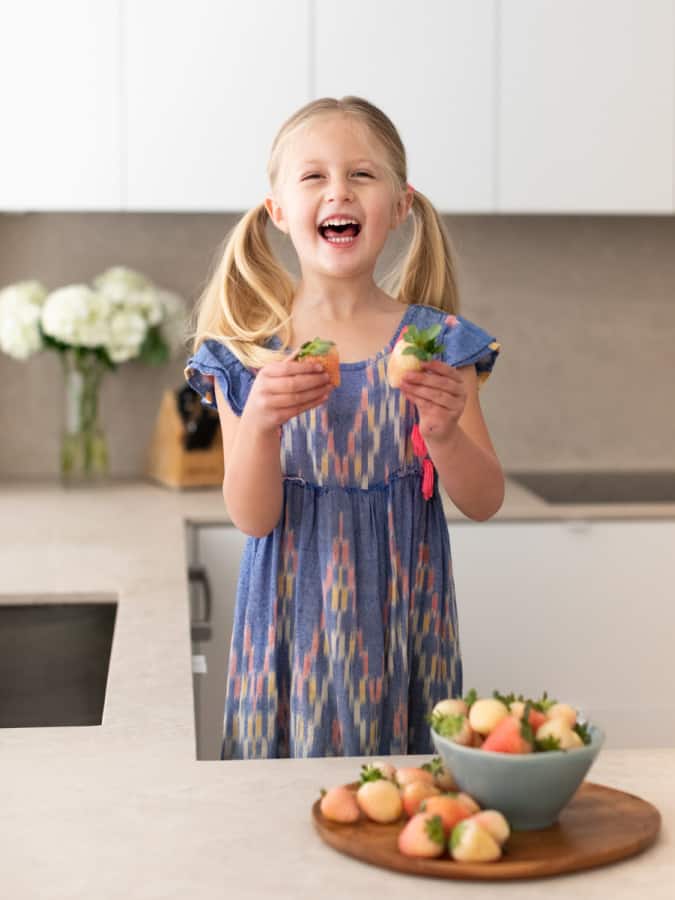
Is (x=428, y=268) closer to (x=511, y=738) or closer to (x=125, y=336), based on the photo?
(x=511, y=738)

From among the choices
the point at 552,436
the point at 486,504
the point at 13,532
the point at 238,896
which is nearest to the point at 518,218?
the point at 552,436

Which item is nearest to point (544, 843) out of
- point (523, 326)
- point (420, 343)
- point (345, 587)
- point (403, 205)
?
point (420, 343)

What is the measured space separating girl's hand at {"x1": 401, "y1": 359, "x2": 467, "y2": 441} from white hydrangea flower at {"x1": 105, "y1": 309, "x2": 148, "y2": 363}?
67.0 inches

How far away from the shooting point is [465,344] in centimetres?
158

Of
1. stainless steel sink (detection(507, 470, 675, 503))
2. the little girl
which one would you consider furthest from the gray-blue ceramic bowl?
stainless steel sink (detection(507, 470, 675, 503))

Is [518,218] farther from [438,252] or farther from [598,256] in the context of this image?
Answer: [438,252]

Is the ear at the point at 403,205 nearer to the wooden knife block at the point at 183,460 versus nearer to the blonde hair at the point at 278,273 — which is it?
the blonde hair at the point at 278,273

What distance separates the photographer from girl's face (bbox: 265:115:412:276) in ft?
4.94

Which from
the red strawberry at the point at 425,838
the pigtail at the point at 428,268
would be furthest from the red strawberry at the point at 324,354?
the red strawberry at the point at 425,838

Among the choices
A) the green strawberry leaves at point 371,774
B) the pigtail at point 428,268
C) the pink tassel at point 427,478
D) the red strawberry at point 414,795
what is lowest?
the red strawberry at point 414,795

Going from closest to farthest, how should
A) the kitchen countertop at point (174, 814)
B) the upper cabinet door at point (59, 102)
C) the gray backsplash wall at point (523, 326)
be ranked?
the kitchen countertop at point (174, 814) → the upper cabinet door at point (59, 102) → the gray backsplash wall at point (523, 326)

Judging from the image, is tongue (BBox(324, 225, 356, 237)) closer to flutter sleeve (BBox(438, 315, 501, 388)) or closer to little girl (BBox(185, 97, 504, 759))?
little girl (BBox(185, 97, 504, 759))

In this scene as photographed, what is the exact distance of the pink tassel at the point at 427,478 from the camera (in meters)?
1.58

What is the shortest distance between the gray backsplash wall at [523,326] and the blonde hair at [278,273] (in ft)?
4.91
